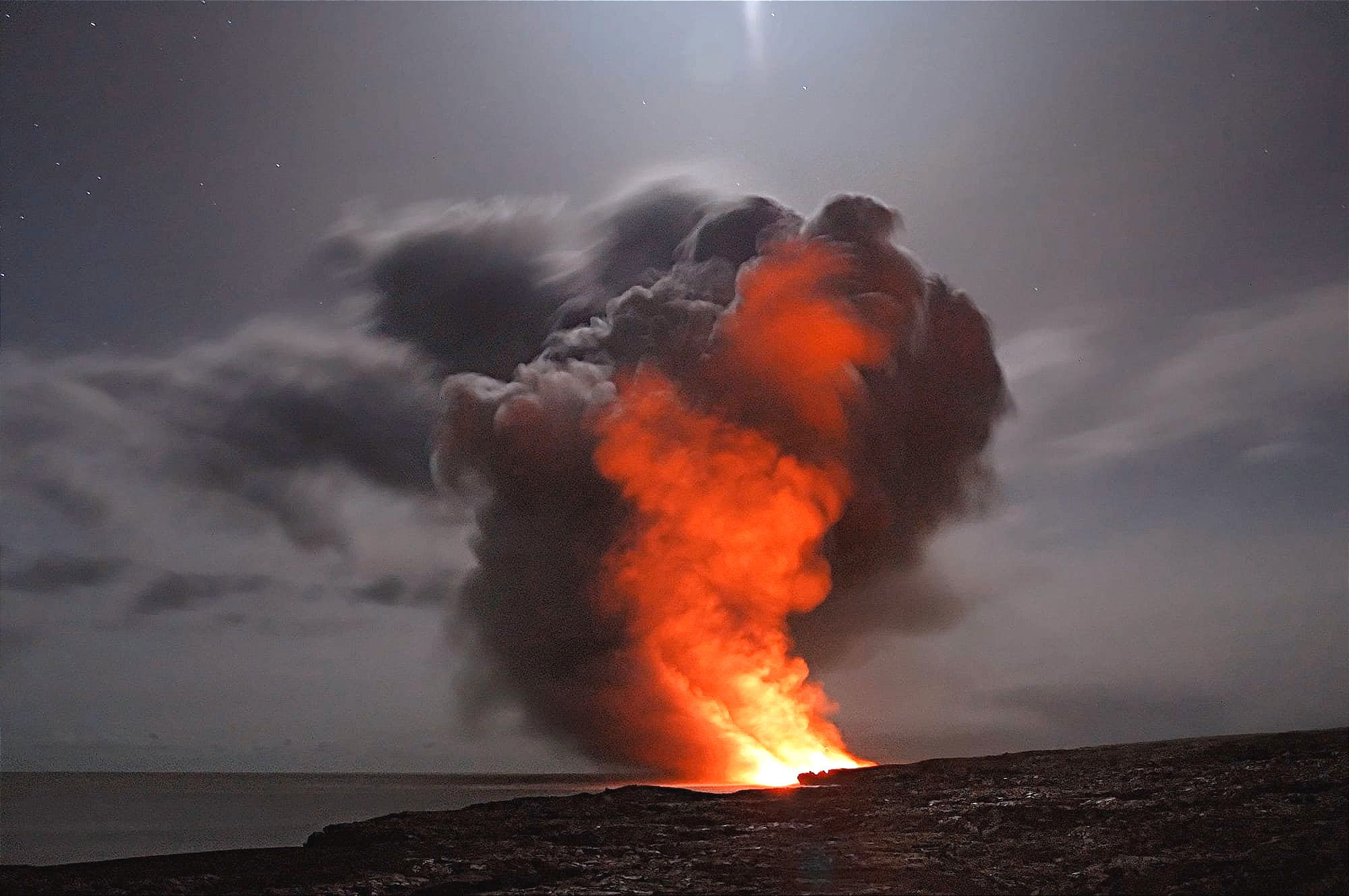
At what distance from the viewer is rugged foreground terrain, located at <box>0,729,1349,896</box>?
2105 centimetres

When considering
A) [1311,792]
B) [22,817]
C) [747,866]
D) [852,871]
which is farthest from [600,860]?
[22,817]

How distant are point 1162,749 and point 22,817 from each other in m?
101

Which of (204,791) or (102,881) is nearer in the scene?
(102,881)

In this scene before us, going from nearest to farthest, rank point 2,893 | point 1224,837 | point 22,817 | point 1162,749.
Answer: point 2,893 → point 1224,837 → point 1162,749 → point 22,817

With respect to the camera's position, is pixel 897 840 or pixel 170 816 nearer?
pixel 897 840

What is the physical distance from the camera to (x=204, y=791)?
169000 mm

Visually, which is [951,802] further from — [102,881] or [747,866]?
[102,881]

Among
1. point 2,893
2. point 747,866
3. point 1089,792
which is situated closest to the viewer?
point 2,893

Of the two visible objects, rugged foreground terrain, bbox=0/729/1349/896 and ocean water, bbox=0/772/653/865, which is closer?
rugged foreground terrain, bbox=0/729/1349/896

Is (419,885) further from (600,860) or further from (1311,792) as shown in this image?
(1311,792)

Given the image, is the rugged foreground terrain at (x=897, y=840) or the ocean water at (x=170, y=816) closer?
the rugged foreground terrain at (x=897, y=840)

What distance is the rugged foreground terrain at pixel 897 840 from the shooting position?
21047mm

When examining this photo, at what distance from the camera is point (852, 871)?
885 inches

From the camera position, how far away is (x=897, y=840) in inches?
1017
